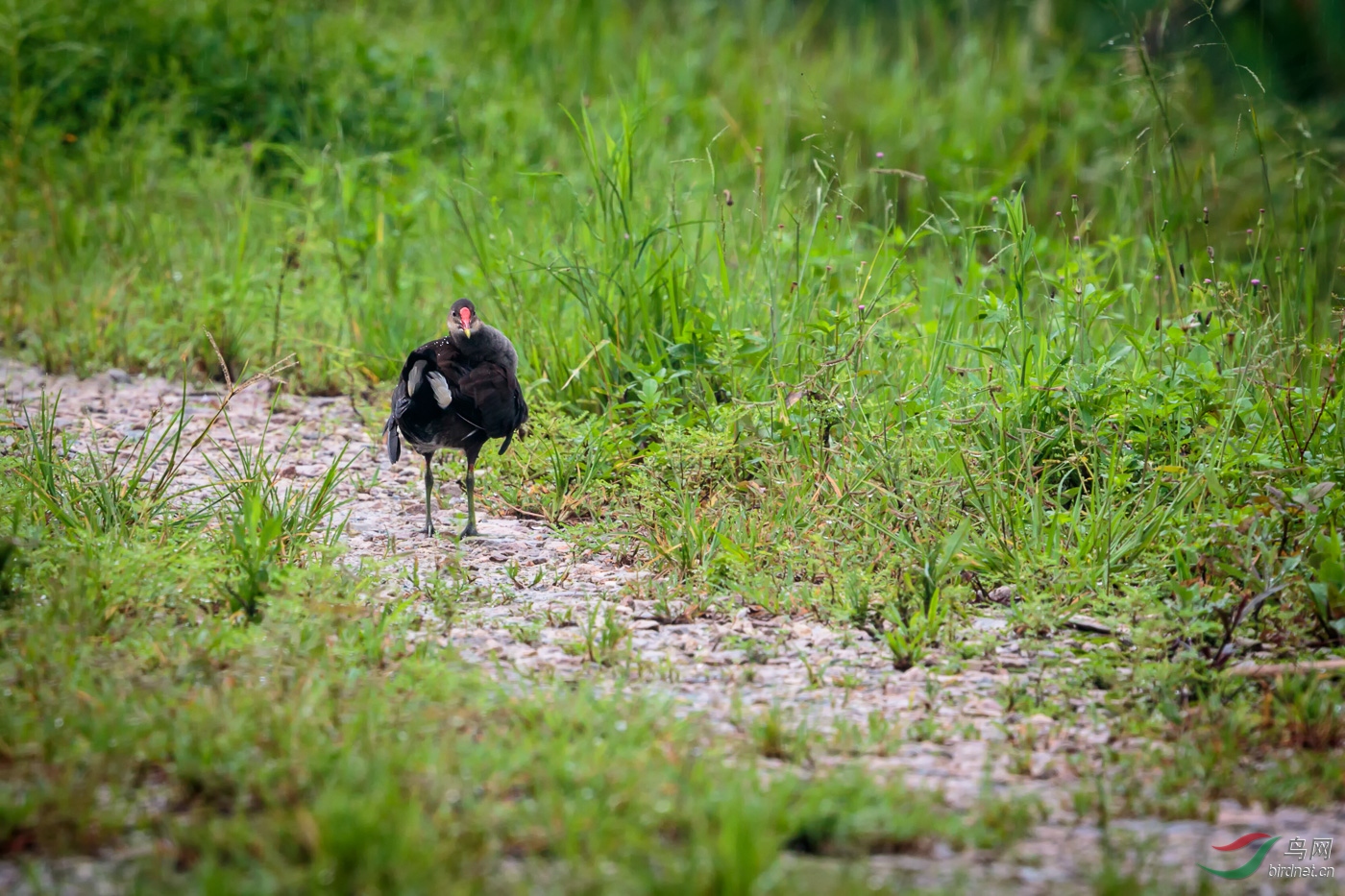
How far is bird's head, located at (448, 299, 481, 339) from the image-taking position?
4715mm

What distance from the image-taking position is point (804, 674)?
3.71 metres

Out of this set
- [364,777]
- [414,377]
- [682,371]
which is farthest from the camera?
[682,371]

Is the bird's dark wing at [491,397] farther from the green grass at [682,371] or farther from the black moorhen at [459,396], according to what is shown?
the green grass at [682,371]

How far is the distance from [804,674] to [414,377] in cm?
192

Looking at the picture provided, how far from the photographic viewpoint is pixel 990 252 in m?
8.26

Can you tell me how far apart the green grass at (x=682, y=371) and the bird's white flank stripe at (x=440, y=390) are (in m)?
0.68

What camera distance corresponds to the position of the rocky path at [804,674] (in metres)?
2.74

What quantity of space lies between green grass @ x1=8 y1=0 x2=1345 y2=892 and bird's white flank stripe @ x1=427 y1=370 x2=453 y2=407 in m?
0.68

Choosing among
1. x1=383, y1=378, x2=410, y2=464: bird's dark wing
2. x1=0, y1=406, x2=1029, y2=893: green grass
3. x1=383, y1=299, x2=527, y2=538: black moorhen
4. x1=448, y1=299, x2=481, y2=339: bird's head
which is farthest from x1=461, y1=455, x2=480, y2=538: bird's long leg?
x1=0, y1=406, x2=1029, y2=893: green grass

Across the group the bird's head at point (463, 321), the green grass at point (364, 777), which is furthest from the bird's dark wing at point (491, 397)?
the green grass at point (364, 777)

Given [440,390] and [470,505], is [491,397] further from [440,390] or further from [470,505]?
[470,505]

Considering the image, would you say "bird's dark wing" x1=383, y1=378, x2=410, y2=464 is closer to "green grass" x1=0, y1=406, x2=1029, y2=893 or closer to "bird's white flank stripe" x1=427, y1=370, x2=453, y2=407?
"bird's white flank stripe" x1=427, y1=370, x2=453, y2=407

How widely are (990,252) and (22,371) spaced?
5750 millimetres

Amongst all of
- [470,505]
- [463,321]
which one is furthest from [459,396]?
[470,505]
